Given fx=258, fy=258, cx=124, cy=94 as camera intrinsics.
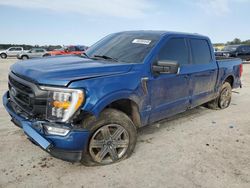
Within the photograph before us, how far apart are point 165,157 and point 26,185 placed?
1937 mm

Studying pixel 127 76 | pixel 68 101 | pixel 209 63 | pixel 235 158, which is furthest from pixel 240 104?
pixel 68 101

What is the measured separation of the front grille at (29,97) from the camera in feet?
9.92

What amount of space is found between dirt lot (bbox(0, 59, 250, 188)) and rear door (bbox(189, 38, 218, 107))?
2.40ft

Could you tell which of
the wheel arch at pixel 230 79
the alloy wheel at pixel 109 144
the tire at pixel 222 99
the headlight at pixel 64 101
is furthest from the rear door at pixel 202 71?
the headlight at pixel 64 101

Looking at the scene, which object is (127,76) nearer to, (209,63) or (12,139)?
(12,139)

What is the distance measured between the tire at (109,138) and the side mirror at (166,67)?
86 centimetres

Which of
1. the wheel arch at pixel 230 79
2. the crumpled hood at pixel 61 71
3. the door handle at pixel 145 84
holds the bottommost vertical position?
the wheel arch at pixel 230 79

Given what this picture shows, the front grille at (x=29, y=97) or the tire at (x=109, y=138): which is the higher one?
the front grille at (x=29, y=97)

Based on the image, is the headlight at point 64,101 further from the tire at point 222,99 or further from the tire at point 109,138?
the tire at point 222,99

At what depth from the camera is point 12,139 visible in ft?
14.0

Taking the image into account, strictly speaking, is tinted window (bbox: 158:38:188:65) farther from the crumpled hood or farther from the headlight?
the headlight

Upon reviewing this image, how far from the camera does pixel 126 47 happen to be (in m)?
4.34

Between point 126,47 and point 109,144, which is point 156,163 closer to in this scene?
point 109,144

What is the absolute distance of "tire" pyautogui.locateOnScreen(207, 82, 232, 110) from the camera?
654 cm
